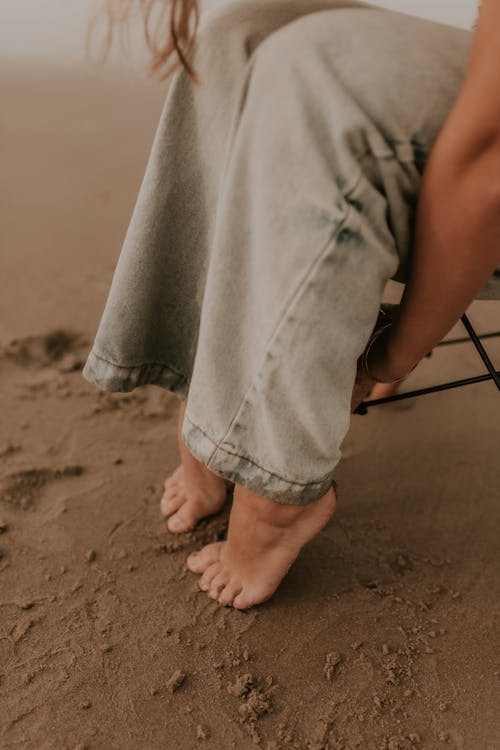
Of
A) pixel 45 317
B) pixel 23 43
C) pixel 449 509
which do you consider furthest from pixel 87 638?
pixel 23 43

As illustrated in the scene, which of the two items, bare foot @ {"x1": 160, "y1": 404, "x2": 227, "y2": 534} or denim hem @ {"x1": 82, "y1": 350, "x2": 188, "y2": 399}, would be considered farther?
bare foot @ {"x1": 160, "y1": 404, "x2": 227, "y2": 534}

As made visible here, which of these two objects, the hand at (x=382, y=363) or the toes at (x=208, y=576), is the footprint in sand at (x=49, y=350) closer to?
the toes at (x=208, y=576)

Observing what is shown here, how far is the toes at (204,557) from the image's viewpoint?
1.14 metres

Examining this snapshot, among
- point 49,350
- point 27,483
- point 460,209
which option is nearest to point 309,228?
point 460,209

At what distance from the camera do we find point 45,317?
1.73 m

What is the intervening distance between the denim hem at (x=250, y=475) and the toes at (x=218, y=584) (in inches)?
11.5

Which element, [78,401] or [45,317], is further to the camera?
[45,317]

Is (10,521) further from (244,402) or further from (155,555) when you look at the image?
(244,402)

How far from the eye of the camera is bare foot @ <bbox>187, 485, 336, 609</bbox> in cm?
97

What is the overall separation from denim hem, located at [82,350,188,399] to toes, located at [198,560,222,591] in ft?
1.06

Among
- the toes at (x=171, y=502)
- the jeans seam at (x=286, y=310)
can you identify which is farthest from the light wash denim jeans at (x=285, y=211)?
the toes at (x=171, y=502)

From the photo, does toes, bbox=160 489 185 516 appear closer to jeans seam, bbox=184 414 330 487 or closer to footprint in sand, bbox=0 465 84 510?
footprint in sand, bbox=0 465 84 510

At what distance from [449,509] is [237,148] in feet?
2.91

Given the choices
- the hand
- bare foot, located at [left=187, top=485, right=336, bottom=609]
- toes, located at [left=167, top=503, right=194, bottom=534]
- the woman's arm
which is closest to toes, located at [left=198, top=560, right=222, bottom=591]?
bare foot, located at [left=187, top=485, right=336, bottom=609]
